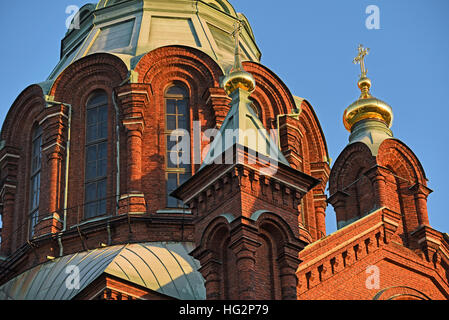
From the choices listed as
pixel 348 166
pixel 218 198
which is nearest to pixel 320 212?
pixel 348 166

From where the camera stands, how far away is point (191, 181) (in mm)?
26781

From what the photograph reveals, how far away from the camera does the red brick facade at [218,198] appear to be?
1013 inches

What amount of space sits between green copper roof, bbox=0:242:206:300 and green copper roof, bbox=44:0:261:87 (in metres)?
6.78

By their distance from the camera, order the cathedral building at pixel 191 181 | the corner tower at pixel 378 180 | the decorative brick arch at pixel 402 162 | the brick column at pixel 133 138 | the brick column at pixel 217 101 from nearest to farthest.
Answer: the cathedral building at pixel 191 181
the corner tower at pixel 378 180
the decorative brick arch at pixel 402 162
the brick column at pixel 133 138
the brick column at pixel 217 101

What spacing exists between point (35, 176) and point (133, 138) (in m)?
3.47

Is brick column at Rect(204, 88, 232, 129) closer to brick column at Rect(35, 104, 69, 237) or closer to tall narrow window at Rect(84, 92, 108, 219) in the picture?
tall narrow window at Rect(84, 92, 108, 219)

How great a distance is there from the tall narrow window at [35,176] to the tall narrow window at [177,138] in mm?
3762

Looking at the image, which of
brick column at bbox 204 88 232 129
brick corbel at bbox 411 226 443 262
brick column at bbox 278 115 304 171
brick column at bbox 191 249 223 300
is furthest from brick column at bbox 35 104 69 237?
brick corbel at bbox 411 226 443 262

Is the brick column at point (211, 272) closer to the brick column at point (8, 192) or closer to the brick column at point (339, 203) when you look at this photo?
the brick column at point (339, 203)

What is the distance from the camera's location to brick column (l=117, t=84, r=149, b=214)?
3262cm

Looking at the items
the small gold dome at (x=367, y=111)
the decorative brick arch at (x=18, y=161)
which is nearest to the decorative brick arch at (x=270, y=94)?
the small gold dome at (x=367, y=111)

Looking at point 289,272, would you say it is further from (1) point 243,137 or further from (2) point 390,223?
(2) point 390,223
